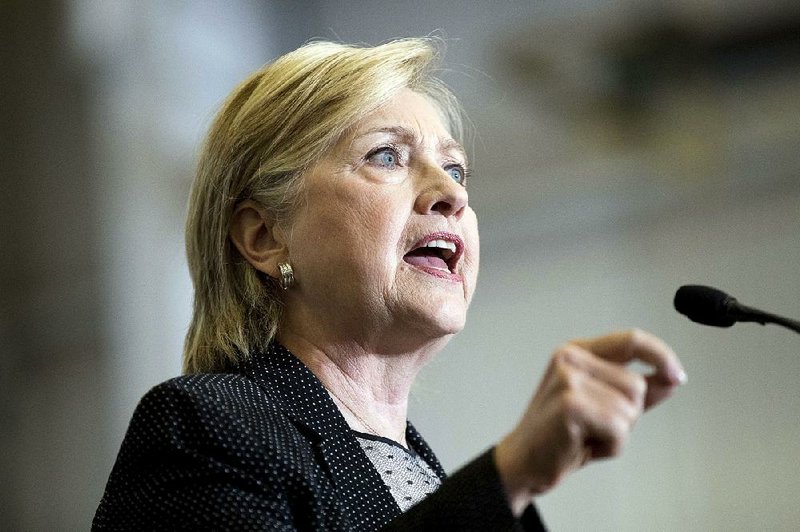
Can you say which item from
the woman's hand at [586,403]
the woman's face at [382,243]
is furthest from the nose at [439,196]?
the woman's hand at [586,403]

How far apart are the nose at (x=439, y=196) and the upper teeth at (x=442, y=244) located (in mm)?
49

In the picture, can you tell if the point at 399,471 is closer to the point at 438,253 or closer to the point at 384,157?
the point at 438,253

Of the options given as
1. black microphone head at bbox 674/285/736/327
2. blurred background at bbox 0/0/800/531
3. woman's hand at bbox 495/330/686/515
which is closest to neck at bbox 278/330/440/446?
black microphone head at bbox 674/285/736/327

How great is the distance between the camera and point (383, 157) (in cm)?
196

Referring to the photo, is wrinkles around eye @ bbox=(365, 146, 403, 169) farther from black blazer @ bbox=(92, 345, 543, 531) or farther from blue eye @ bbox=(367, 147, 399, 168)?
black blazer @ bbox=(92, 345, 543, 531)

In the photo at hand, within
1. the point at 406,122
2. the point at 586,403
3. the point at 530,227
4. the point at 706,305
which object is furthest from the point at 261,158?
the point at 530,227

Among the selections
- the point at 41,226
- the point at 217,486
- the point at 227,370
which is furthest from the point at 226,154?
the point at 41,226

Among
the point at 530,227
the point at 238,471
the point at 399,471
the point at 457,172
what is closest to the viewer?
the point at 238,471

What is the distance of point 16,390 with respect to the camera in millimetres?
4812

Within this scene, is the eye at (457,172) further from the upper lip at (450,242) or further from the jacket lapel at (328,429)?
the jacket lapel at (328,429)

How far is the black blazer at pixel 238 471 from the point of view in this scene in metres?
1.42

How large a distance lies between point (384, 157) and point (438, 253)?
19 centimetres

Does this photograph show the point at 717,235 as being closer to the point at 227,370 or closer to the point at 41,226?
the point at 41,226

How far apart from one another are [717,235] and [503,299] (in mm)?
1017
